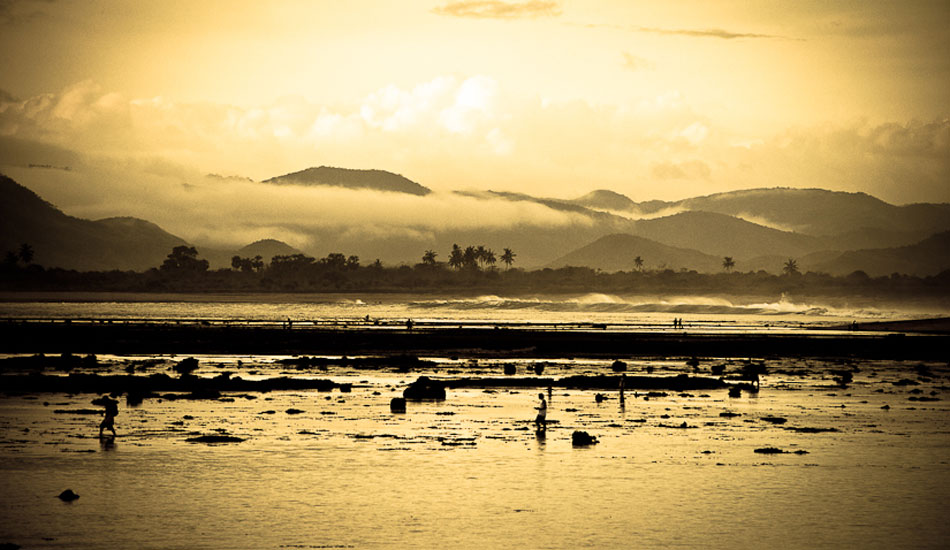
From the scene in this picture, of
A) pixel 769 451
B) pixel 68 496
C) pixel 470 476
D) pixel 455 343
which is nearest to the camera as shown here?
pixel 68 496

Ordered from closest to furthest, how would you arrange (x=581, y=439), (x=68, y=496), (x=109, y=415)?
(x=68, y=496)
(x=109, y=415)
(x=581, y=439)

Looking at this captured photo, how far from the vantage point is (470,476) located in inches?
1167

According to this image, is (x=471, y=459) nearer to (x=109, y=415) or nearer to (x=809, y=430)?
(x=109, y=415)

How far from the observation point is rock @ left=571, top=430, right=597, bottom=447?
3509 centimetres

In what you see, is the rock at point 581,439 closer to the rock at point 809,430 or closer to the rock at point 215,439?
the rock at point 809,430

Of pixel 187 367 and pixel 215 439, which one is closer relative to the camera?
pixel 215 439

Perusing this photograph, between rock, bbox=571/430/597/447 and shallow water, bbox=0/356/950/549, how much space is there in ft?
2.61

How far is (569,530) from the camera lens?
24.0 metres

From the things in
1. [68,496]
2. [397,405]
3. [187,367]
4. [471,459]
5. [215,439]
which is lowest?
[68,496]

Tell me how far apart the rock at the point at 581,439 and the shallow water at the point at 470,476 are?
0.79 meters

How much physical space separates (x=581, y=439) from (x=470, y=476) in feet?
21.6

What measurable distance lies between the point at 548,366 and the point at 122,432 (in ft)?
122

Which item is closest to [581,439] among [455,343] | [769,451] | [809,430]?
[769,451]

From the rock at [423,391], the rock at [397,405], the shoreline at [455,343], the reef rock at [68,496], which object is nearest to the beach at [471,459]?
the reef rock at [68,496]
